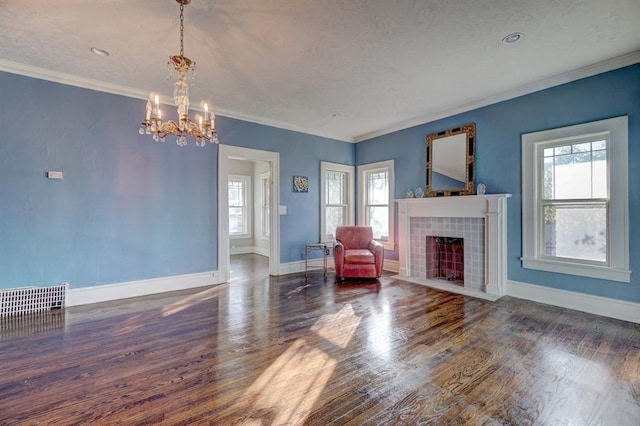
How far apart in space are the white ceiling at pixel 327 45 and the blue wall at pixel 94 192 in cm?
36

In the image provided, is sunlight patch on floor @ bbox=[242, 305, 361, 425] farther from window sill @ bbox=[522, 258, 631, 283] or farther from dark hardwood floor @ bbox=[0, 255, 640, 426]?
window sill @ bbox=[522, 258, 631, 283]

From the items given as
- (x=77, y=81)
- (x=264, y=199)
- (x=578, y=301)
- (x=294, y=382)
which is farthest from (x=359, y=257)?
(x=77, y=81)

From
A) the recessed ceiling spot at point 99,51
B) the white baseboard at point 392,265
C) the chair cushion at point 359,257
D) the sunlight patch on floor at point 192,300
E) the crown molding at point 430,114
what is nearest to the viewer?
the recessed ceiling spot at point 99,51

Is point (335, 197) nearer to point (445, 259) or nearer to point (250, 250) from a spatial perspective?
point (445, 259)

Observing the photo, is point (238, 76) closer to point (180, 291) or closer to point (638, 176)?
point (180, 291)

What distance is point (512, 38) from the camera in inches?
110

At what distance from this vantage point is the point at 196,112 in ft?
15.1

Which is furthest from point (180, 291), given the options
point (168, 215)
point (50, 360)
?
point (50, 360)

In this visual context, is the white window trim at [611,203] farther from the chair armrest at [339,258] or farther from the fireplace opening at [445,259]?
the chair armrest at [339,258]

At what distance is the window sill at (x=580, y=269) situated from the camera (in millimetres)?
3217

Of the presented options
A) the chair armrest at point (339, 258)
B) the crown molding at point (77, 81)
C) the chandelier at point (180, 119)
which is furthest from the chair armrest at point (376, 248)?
the chandelier at point (180, 119)

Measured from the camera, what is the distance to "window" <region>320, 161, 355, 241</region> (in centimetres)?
620

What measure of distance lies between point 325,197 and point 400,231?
1740 mm

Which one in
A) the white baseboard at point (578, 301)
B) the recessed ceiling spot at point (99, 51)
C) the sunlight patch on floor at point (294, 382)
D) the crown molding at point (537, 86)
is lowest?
the sunlight patch on floor at point (294, 382)
